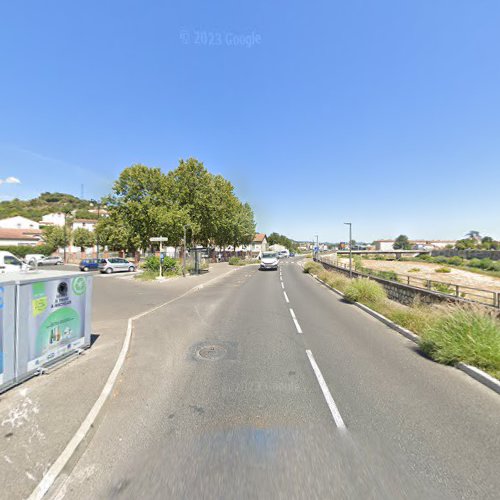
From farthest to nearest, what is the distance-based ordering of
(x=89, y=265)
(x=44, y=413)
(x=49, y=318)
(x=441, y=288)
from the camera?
(x=89, y=265) → (x=441, y=288) → (x=49, y=318) → (x=44, y=413)

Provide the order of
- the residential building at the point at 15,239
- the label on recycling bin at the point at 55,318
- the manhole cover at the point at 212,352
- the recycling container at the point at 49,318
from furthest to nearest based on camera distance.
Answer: the residential building at the point at 15,239 → the manhole cover at the point at 212,352 → the label on recycling bin at the point at 55,318 → the recycling container at the point at 49,318

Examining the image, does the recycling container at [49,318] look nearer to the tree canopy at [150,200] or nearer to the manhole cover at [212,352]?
the manhole cover at [212,352]

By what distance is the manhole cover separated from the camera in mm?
5680

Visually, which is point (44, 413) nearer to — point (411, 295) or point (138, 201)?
point (411, 295)

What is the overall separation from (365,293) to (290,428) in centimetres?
995

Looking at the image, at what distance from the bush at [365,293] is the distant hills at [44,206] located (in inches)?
4238

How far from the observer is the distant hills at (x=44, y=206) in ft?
342

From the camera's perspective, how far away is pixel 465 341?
5.35 metres

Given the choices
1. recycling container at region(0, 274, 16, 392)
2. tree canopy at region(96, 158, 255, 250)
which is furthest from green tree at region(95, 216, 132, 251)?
recycling container at region(0, 274, 16, 392)

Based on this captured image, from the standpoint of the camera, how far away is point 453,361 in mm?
5230

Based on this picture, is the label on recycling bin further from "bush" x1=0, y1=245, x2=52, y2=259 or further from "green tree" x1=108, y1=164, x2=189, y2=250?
"bush" x1=0, y1=245, x2=52, y2=259

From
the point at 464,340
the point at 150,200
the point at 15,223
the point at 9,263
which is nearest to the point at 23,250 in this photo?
the point at 150,200

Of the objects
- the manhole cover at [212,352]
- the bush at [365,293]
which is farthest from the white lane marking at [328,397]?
the bush at [365,293]

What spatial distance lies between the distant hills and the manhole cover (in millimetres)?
109023
